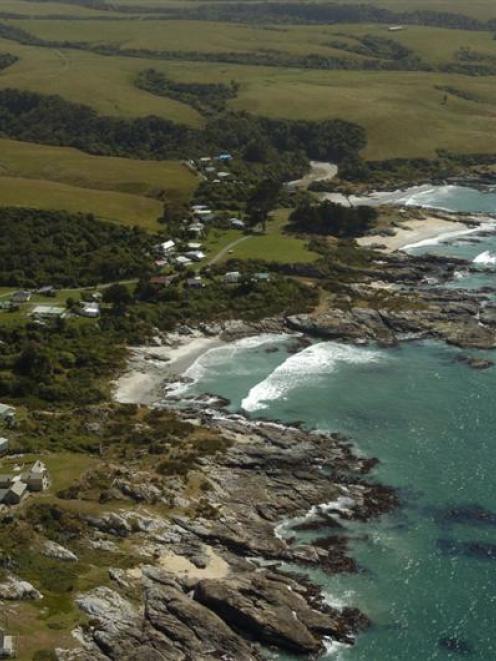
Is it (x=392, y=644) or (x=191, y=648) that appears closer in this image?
(x=191, y=648)

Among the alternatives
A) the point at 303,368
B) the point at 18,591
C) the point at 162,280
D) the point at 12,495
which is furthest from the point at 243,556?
the point at 162,280

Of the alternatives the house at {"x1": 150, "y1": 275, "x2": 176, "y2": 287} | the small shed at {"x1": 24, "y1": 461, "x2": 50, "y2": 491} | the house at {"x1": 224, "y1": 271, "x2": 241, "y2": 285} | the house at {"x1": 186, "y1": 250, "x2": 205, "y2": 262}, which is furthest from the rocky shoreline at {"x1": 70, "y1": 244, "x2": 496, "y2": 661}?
the house at {"x1": 186, "y1": 250, "x2": 205, "y2": 262}

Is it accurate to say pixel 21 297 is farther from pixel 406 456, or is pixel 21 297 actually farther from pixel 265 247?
pixel 406 456

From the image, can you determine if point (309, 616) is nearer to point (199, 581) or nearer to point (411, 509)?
point (199, 581)

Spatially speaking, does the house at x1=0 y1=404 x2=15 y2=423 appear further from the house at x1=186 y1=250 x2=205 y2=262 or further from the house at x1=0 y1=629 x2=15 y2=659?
the house at x1=186 y1=250 x2=205 y2=262

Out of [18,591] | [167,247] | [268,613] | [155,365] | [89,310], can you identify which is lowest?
[268,613]

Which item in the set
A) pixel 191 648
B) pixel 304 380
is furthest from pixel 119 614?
pixel 304 380
